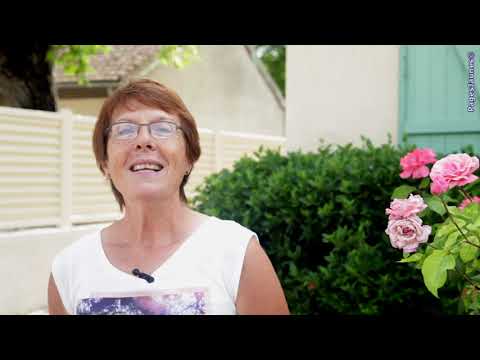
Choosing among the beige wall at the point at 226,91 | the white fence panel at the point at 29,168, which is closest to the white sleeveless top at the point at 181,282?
the white fence panel at the point at 29,168

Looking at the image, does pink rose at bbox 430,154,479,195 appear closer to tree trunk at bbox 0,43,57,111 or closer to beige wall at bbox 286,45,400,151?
beige wall at bbox 286,45,400,151

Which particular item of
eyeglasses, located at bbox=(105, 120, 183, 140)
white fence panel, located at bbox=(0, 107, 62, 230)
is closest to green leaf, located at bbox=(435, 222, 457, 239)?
eyeglasses, located at bbox=(105, 120, 183, 140)

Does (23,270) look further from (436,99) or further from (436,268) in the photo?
(436,268)

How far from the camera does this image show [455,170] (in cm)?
170

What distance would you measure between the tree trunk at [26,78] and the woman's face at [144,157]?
461cm

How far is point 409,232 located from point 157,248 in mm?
605

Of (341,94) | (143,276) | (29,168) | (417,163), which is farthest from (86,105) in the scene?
(143,276)

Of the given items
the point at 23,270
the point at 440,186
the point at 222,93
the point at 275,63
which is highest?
the point at 275,63

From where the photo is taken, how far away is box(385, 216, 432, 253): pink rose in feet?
5.49

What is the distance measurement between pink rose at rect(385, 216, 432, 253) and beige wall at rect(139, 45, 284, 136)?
769 cm

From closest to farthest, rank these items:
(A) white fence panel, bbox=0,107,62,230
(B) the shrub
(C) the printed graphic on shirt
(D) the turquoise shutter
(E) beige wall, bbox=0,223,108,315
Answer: (C) the printed graphic on shirt
(B) the shrub
(D) the turquoise shutter
(E) beige wall, bbox=0,223,108,315
(A) white fence panel, bbox=0,107,62,230
